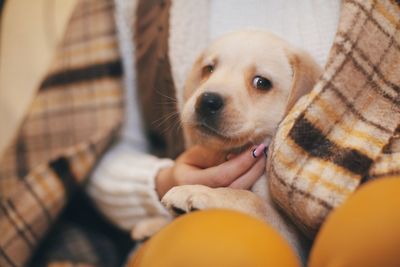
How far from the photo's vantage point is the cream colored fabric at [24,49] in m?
1.48

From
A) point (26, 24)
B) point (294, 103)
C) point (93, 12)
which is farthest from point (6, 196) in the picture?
point (26, 24)

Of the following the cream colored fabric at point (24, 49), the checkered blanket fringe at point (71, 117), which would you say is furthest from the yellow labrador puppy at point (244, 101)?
the cream colored fabric at point (24, 49)

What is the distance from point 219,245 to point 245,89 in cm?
28

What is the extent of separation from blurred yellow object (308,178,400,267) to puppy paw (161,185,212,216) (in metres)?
0.15

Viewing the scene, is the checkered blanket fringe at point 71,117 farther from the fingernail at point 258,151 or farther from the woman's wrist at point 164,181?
the fingernail at point 258,151

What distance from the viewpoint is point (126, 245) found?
3.39 ft

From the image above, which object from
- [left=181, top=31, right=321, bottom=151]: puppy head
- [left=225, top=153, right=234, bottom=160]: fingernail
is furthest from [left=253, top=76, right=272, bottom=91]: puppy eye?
[left=225, top=153, right=234, bottom=160]: fingernail

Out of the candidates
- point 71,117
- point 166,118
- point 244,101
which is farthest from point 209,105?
point 71,117

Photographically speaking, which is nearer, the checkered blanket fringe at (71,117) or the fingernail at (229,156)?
the fingernail at (229,156)

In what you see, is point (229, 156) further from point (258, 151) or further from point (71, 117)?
point (71, 117)

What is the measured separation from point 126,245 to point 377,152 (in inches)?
24.6

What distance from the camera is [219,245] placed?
45 centimetres

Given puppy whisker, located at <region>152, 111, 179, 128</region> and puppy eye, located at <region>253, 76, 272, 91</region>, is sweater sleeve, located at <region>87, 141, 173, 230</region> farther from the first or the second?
puppy eye, located at <region>253, 76, 272, 91</region>

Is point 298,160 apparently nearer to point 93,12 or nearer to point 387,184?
point 387,184
